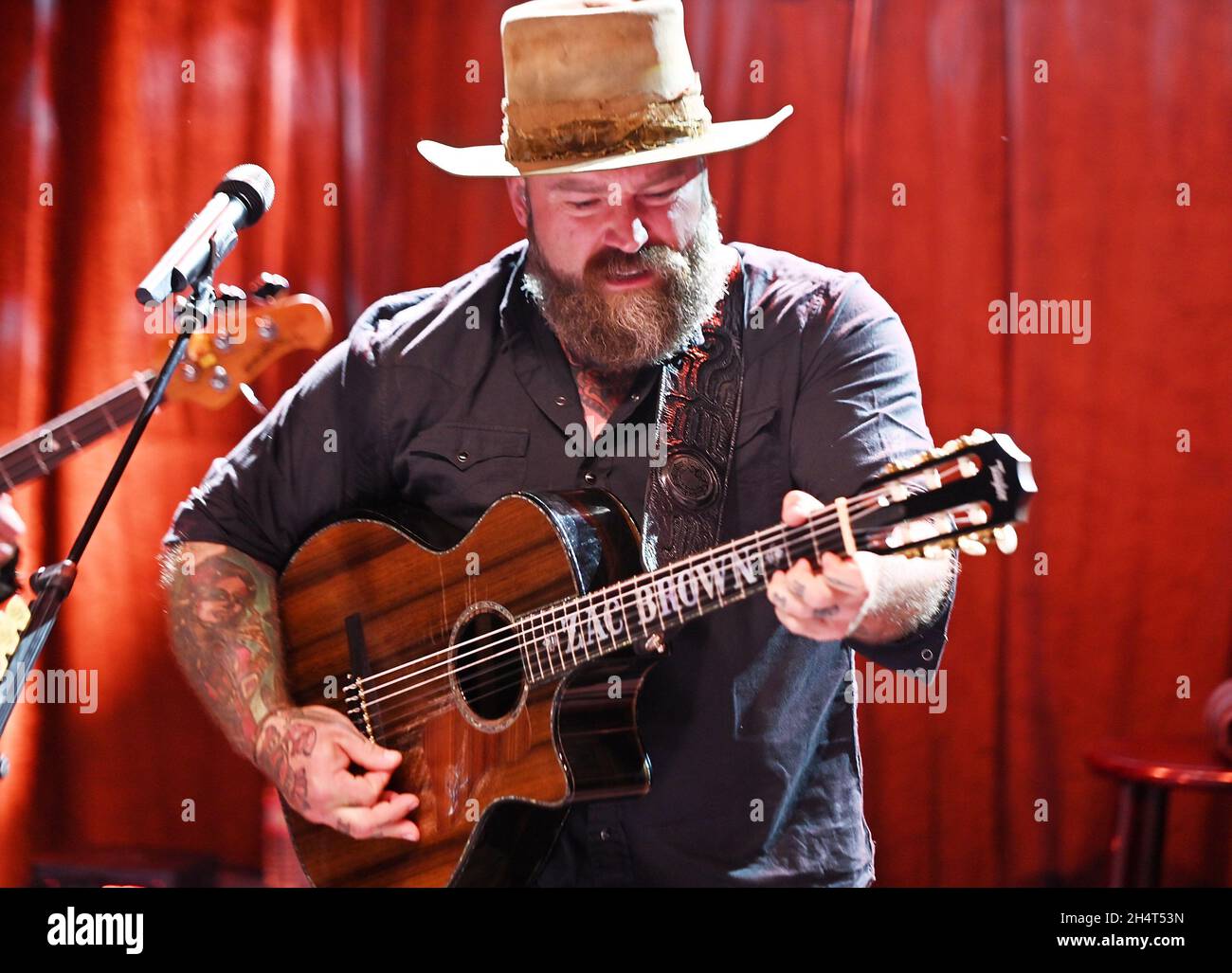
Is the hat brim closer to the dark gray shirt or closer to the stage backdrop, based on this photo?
the dark gray shirt

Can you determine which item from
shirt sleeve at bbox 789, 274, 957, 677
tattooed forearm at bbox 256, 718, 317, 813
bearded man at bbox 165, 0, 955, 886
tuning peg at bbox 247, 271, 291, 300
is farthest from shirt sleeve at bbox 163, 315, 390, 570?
shirt sleeve at bbox 789, 274, 957, 677

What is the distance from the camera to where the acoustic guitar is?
1.92m

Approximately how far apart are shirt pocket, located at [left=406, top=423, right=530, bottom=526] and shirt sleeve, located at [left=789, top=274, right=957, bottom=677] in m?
0.49

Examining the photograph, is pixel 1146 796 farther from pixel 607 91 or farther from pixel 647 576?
pixel 607 91

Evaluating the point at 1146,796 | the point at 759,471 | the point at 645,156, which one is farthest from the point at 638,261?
the point at 1146,796

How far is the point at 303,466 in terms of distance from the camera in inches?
92.0

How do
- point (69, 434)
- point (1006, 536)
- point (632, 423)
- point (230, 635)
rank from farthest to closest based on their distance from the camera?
point (69, 434), point (230, 635), point (632, 423), point (1006, 536)

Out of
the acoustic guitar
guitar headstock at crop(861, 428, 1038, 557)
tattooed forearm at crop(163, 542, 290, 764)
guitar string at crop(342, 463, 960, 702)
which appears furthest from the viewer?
tattooed forearm at crop(163, 542, 290, 764)

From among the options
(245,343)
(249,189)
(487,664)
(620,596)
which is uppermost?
(249,189)

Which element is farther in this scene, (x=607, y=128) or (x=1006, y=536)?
(x=607, y=128)

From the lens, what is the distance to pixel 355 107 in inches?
110

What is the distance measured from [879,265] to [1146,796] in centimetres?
110

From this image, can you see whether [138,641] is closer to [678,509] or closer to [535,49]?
[678,509]
